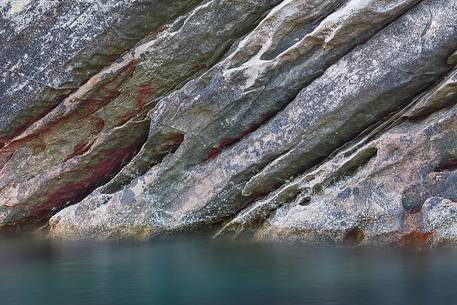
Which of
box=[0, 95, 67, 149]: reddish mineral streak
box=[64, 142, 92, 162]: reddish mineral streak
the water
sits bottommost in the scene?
the water

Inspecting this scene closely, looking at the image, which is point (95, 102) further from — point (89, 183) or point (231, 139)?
point (231, 139)

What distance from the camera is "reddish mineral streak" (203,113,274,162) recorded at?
20450 mm

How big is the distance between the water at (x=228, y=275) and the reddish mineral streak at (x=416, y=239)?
34 cm

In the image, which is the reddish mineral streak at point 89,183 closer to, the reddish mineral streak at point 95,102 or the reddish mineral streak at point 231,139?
the reddish mineral streak at point 95,102

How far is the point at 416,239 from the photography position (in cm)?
1781

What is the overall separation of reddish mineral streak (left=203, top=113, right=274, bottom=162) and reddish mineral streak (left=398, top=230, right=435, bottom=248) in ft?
14.4

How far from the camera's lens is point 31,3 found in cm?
2166

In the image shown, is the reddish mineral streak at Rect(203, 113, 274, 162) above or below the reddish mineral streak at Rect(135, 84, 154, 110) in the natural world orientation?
below

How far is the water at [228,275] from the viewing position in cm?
1544

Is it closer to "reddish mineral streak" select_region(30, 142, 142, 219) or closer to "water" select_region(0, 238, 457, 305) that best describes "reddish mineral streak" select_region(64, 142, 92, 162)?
"reddish mineral streak" select_region(30, 142, 142, 219)

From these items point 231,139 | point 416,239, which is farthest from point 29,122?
point 416,239

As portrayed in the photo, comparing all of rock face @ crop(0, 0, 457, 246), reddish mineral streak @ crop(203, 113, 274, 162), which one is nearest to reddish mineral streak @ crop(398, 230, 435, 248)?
rock face @ crop(0, 0, 457, 246)

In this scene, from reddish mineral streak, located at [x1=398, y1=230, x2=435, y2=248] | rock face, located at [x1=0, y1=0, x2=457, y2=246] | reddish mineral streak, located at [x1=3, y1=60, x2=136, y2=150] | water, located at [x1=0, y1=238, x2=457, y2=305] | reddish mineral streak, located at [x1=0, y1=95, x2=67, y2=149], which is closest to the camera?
water, located at [x1=0, y1=238, x2=457, y2=305]

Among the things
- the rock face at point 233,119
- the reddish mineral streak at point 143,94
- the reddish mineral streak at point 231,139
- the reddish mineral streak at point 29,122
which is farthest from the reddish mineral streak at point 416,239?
the reddish mineral streak at point 29,122
